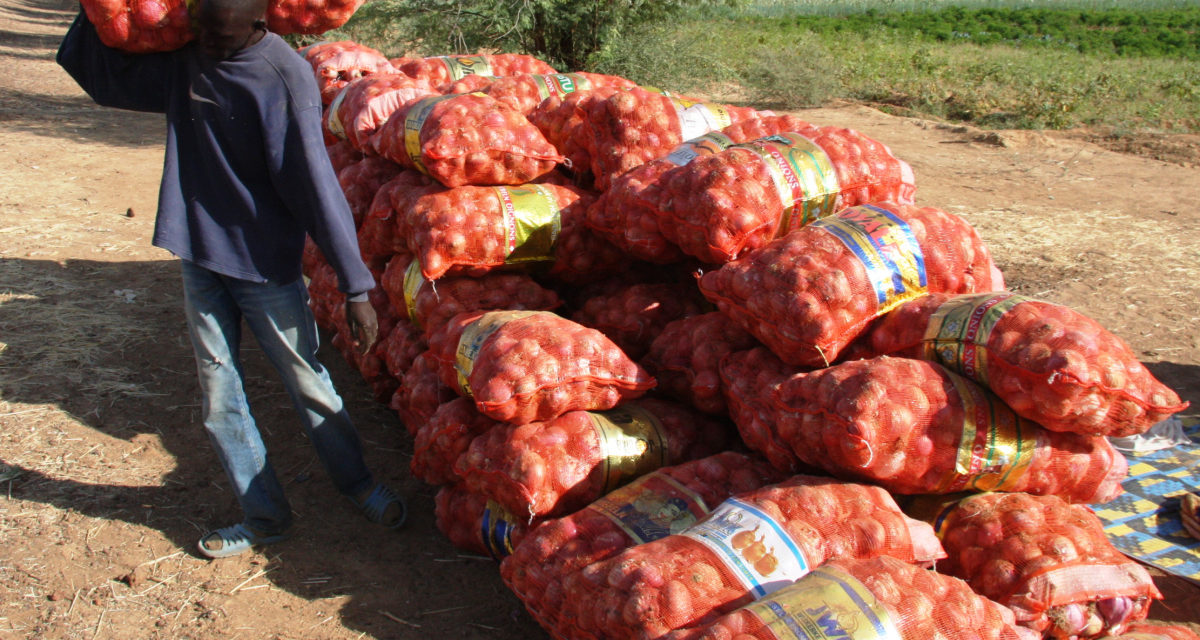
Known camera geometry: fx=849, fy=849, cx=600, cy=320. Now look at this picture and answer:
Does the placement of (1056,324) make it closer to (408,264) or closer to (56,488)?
(408,264)

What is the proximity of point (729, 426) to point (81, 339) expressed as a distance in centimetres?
399

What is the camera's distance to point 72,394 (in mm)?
4465

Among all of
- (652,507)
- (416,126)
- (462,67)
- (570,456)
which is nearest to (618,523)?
(652,507)

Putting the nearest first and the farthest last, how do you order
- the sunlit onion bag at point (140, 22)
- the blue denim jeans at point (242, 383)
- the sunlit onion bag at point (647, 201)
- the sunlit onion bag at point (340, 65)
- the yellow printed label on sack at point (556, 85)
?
the sunlit onion bag at point (140, 22), the blue denim jeans at point (242, 383), the sunlit onion bag at point (647, 201), the yellow printed label on sack at point (556, 85), the sunlit onion bag at point (340, 65)

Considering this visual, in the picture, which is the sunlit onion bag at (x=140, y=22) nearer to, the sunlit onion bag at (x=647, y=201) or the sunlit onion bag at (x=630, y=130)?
the sunlit onion bag at (x=647, y=201)

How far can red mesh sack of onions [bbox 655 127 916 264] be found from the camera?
10.8 ft

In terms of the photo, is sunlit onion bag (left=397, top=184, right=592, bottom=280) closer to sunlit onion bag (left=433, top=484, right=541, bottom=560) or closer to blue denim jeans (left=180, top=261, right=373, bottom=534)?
blue denim jeans (left=180, top=261, right=373, bottom=534)

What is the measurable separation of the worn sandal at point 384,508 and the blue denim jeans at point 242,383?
0.39 feet

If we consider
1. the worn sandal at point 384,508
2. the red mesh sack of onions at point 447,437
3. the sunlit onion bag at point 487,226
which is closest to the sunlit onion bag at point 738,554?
the red mesh sack of onions at point 447,437

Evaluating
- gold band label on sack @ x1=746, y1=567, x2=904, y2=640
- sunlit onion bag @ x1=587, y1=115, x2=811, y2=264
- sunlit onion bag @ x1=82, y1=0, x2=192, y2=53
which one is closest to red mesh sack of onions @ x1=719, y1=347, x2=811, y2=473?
sunlit onion bag @ x1=587, y1=115, x2=811, y2=264

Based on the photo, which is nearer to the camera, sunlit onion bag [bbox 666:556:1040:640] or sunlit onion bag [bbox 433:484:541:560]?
sunlit onion bag [bbox 666:556:1040:640]

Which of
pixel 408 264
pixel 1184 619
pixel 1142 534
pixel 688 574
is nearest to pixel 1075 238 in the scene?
pixel 1142 534

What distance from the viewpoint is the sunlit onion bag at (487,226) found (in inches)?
145

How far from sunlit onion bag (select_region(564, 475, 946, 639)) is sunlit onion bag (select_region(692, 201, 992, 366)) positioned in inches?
23.5
